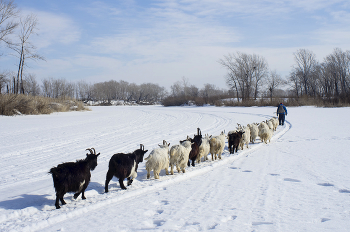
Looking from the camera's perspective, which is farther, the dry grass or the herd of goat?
the dry grass

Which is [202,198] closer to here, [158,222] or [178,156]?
[158,222]

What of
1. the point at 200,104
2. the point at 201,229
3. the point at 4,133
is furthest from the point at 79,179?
the point at 200,104

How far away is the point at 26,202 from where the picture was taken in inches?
177

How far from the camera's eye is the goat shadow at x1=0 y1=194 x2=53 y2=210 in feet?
14.1

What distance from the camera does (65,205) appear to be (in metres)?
4.35

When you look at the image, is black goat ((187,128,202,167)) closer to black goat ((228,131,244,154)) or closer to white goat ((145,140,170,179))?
white goat ((145,140,170,179))

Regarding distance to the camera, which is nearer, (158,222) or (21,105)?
(158,222)

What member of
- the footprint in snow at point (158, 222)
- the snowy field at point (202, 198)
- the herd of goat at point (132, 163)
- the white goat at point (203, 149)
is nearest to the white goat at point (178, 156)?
the herd of goat at point (132, 163)

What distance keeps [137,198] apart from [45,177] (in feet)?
10.4

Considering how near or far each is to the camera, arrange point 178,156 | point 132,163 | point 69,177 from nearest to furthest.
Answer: point 69,177 < point 132,163 < point 178,156

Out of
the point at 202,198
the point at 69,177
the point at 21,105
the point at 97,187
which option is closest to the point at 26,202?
the point at 69,177

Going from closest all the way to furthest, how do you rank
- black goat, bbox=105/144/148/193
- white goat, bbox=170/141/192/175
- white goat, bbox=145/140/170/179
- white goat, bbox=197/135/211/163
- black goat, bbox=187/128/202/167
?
black goat, bbox=105/144/148/193
white goat, bbox=145/140/170/179
white goat, bbox=170/141/192/175
black goat, bbox=187/128/202/167
white goat, bbox=197/135/211/163

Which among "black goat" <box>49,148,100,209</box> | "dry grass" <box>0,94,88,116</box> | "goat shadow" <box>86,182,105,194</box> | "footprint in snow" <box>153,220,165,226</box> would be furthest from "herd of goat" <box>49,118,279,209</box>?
"dry grass" <box>0,94,88,116</box>

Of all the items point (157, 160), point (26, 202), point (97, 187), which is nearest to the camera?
point (26, 202)
